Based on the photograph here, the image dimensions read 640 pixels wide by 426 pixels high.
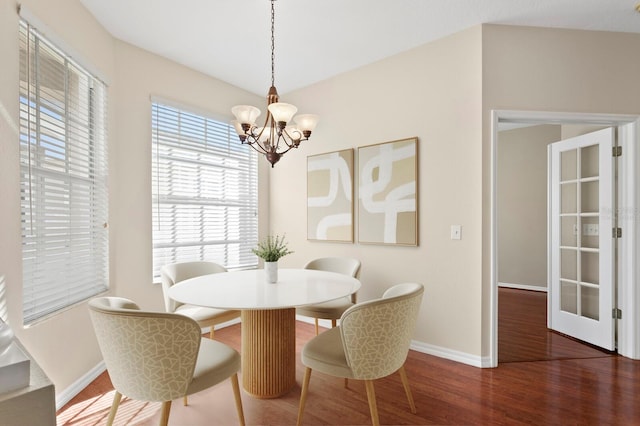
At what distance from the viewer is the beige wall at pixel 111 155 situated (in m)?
1.67

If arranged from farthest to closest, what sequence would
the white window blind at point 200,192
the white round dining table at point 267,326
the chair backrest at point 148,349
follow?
the white window blind at point 200,192 → the white round dining table at point 267,326 → the chair backrest at point 148,349

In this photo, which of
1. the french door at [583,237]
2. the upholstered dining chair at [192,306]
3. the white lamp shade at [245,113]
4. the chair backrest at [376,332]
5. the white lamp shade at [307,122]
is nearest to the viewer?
the chair backrest at [376,332]

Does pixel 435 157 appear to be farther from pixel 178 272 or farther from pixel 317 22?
pixel 178 272

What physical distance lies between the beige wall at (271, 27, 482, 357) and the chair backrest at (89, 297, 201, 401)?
210 cm

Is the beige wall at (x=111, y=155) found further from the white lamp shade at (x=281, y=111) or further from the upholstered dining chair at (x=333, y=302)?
the upholstered dining chair at (x=333, y=302)

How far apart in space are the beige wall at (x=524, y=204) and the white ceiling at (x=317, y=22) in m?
2.80

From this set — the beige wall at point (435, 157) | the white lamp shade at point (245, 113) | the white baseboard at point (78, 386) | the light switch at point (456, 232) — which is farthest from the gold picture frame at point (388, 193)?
the white baseboard at point (78, 386)

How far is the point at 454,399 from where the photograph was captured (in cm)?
211

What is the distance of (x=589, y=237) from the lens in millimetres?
3059

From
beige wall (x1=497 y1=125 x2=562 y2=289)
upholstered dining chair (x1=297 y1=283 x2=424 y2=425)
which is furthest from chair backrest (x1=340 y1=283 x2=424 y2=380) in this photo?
beige wall (x1=497 y1=125 x2=562 y2=289)

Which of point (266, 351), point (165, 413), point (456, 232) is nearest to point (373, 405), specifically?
point (266, 351)

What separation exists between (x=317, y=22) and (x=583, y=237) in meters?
3.20

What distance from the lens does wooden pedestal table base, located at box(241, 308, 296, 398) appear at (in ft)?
6.96

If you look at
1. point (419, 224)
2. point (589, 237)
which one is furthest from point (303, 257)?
point (589, 237)
